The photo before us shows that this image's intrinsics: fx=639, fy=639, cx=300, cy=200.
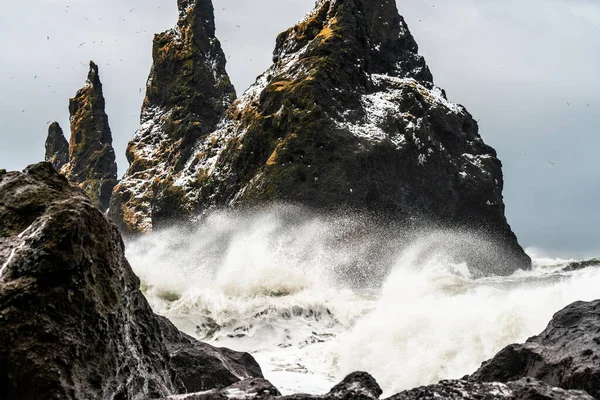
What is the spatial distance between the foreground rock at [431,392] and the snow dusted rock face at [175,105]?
48.4 metres

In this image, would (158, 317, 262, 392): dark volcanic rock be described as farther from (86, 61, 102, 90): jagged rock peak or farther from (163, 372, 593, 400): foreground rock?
(86, 61, 102, 90): jagged rock peak

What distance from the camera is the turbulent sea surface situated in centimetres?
1410

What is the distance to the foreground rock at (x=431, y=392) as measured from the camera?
371 centimetres

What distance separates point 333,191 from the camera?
111ft

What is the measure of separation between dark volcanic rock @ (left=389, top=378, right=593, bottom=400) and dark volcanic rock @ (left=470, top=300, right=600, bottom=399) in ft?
7.17

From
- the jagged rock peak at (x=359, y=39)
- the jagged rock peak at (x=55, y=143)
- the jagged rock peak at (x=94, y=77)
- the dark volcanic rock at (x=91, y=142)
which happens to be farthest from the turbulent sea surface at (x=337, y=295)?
the jagged rock peak at (x=55, y=143)

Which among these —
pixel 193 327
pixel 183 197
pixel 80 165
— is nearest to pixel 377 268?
pixel 193 327

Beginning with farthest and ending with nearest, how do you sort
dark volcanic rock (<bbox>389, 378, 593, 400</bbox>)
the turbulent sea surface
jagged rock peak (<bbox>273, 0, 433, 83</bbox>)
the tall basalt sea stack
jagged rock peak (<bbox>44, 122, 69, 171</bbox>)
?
1. jagged rock peak (<bbox>44, 122, 69, 171</bbox>)
2. jagged rock peak (<bbox>273, 0, 433, 83</bbox>)
3. the tall basalt sea stack
4. the turbulent sea surface
5. dark volcanic rock (<bbox>389, 378, 593, 400</bbox>)

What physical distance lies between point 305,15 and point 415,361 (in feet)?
124

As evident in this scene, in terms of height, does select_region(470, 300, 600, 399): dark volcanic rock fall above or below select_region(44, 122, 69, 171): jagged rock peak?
below

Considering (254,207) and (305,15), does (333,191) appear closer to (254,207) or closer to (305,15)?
(254,207)

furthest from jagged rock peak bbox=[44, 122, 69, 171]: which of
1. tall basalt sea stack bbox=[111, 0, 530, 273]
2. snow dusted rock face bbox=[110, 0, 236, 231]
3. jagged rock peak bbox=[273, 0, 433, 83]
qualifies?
jagged rock peak bbox=[273, 0, 433, 83]

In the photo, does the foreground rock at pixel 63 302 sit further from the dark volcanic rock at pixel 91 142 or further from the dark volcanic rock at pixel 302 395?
the dark volcanic rock at pixel 91 142

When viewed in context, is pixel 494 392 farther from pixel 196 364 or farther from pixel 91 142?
pixel 91 142
